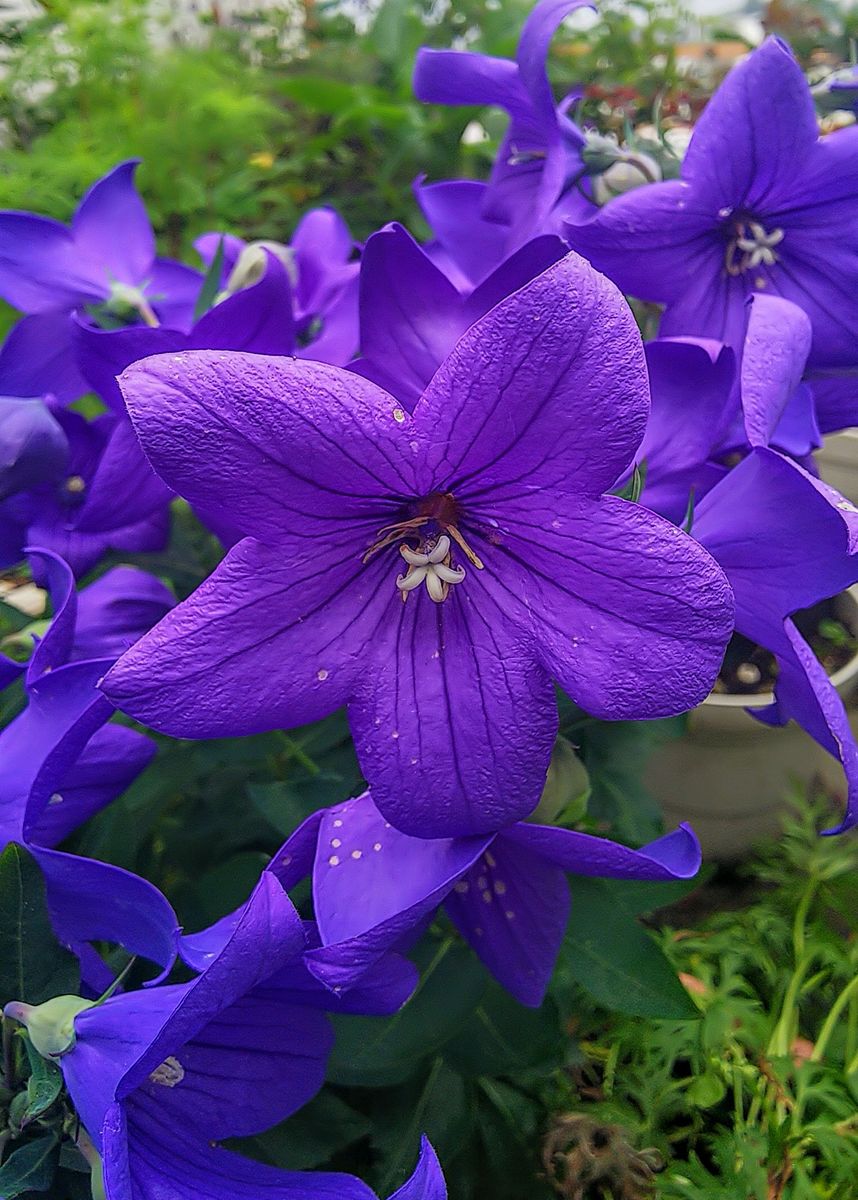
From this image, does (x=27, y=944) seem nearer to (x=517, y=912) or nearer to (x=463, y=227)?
(x=517, y=912)

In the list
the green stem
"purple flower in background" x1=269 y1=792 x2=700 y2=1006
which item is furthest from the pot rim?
"purple flower in background" x1=269 y1=792 x2=700 y2=1006

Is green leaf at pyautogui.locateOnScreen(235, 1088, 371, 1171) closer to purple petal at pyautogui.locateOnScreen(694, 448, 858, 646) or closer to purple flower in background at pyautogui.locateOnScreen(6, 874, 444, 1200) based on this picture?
purple flower in background at pyautogui.locateOnScreen(6, 874, 444, 1200)

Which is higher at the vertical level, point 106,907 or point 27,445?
point 27,445

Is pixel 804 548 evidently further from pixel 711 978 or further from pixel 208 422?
pixel 711 978

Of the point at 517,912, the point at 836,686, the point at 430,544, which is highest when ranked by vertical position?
the point at 430,544

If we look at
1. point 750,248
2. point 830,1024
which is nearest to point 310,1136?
point 830,1024

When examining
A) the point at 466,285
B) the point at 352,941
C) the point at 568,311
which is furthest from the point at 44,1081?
the point at 466,285

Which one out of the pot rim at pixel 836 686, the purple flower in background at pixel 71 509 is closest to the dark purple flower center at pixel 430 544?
the purple flower in background at pixel 71 509
